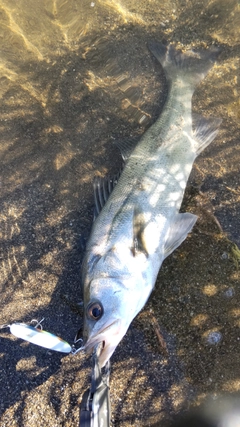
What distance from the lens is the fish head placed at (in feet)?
9.22

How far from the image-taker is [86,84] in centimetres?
449

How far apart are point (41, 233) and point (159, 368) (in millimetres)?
1921

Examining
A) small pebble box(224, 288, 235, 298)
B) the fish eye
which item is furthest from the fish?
small pebble box(224, 288, 235, 298)

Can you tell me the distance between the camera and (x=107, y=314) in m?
2.88

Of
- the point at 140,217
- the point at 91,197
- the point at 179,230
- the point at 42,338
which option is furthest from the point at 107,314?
the point at 91,197

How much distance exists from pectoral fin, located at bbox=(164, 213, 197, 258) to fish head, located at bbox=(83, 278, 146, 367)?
68 cm

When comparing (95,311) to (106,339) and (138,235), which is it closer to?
(106,339)

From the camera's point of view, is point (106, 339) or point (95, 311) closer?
point (106, 339)

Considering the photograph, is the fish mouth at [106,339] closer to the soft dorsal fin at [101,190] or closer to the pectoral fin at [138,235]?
the pectoral fin at [138,235]

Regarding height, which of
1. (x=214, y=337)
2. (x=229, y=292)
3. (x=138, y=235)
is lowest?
(x=214, y=337)

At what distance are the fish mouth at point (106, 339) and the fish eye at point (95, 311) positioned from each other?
0.11 meters

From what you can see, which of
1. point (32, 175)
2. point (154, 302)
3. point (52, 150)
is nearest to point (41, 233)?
point (32, 175)

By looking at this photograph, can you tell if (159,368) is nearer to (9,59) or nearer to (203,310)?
(203,310)

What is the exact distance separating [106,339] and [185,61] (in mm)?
3472
